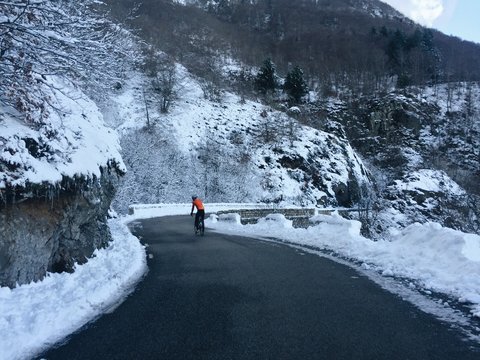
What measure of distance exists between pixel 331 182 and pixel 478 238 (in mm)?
49313

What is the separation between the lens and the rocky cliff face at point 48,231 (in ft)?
21.0

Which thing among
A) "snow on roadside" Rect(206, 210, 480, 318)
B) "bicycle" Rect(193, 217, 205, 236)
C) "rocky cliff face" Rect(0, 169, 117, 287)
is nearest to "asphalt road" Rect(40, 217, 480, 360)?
"snow on roadside" Rect(206, 210, 480, 318)

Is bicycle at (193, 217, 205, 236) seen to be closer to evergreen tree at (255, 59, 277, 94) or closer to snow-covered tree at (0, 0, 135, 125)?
snow-covered tree at (0, 0, 135, 125)

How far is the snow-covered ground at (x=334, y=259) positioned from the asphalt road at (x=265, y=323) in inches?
14.3

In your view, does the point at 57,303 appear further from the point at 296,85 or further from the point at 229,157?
the point at 296,85

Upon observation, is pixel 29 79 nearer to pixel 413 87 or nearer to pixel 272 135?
pixel 272 135

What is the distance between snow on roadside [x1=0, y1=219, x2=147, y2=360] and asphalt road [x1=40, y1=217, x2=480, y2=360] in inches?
12.9

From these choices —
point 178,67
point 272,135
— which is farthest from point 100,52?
point 178,67

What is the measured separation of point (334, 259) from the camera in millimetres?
11000

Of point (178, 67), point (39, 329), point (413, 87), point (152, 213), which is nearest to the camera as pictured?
point (39, 329)

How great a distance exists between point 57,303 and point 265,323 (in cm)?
320

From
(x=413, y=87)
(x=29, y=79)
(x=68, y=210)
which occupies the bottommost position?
(x=68, y=210)

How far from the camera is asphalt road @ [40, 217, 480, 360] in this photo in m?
4.42

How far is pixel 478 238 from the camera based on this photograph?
9.42m
